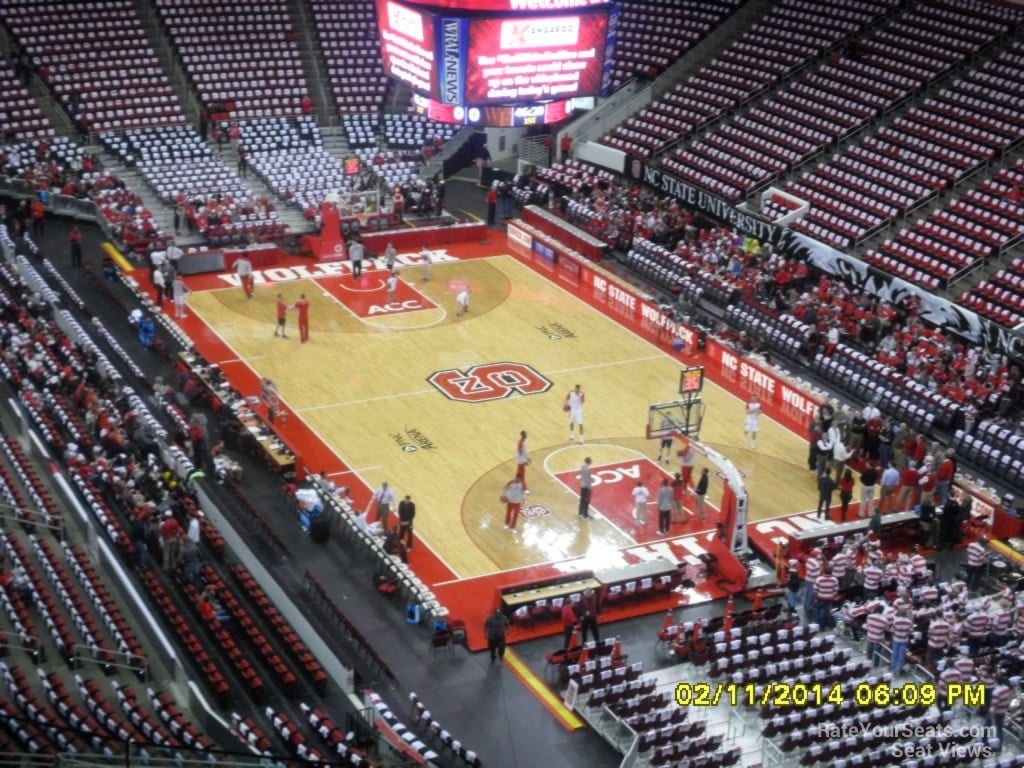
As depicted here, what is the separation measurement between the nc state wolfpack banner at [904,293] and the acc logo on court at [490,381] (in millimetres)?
10151

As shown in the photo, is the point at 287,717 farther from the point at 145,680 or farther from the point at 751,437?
the point at 751,437

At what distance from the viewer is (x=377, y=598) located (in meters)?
30.7

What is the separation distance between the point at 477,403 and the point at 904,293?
12.5 meters

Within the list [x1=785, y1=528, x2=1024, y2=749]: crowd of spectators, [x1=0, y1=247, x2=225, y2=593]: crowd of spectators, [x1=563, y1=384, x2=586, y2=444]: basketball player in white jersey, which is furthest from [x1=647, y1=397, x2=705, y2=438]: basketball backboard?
[x1=0, y1=247, x2=225, y2=593]: crowd of spectators

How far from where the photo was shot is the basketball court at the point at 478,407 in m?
33.3

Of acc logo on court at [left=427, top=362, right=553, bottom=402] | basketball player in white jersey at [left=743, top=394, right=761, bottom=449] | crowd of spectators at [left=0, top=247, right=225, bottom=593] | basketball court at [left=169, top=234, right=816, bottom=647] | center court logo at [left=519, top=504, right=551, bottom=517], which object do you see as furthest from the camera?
acc logo on court at [left=427, top=362, right=553, bottom=402]

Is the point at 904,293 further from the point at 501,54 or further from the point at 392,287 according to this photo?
the point at 392,287

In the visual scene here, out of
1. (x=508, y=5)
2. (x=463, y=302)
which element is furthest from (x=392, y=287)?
(x=508, y=5)

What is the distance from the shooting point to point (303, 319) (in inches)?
1689

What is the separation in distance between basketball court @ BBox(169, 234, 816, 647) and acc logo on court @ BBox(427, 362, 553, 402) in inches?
2.7

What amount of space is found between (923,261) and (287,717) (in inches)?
1006

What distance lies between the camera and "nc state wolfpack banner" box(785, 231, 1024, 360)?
41.1 meters

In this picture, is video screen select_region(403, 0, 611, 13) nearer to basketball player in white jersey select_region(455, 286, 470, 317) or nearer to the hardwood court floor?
the hardwood court floor

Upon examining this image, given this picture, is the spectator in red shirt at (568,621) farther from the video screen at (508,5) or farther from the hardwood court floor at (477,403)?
the video screen at (508,5)
